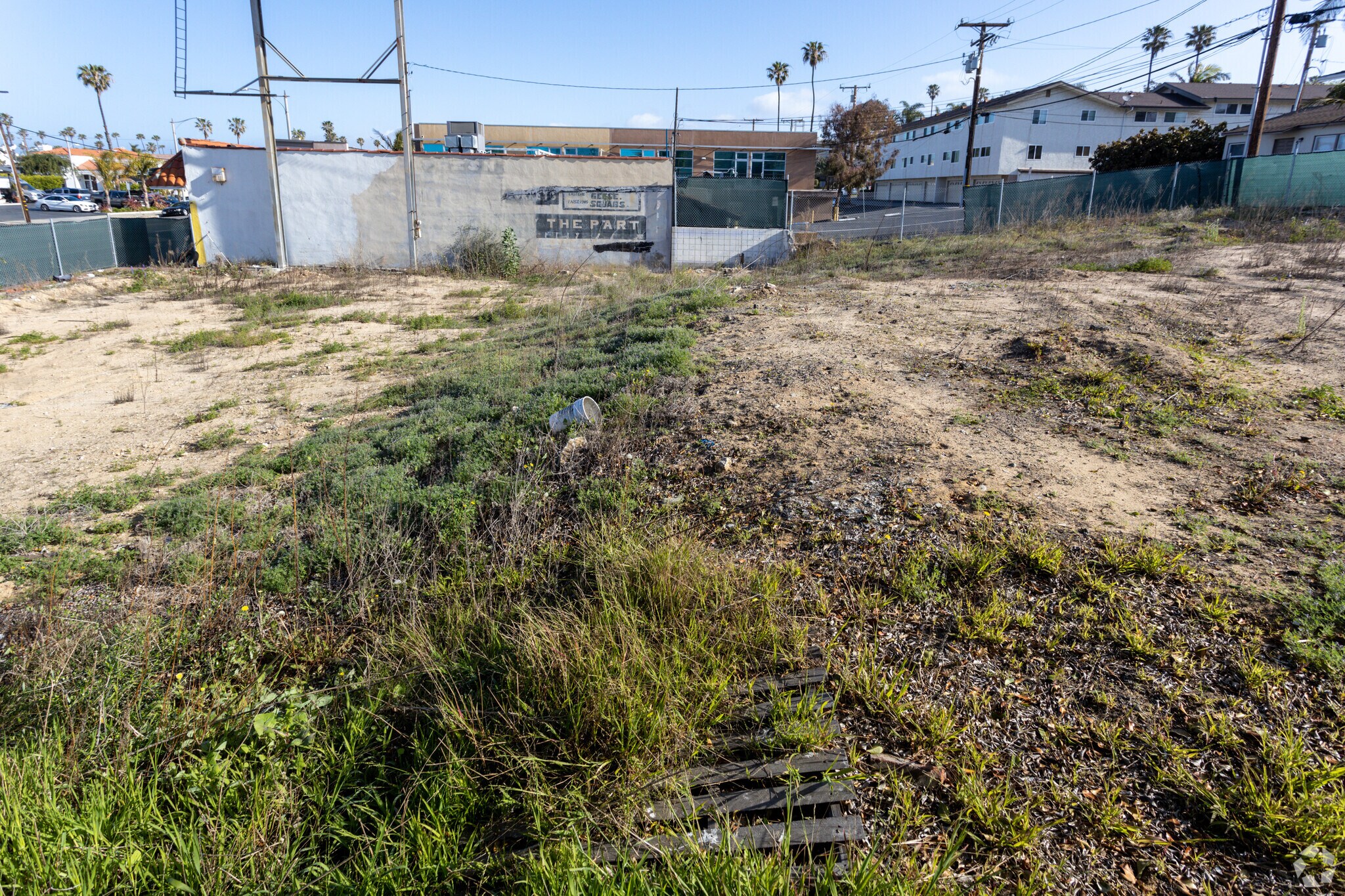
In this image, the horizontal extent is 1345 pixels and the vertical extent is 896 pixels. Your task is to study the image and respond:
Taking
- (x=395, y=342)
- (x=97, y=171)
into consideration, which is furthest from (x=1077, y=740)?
(x=97, y=171)

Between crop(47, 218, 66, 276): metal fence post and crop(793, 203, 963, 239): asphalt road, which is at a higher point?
crop(793, 203, 963, 239): asphalt road

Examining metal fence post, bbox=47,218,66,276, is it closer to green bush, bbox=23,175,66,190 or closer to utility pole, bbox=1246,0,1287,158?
utility pole, bbox=1246,0,1287,158

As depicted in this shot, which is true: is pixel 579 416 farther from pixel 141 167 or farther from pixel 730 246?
pixel 141 167

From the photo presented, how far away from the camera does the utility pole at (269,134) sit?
18734 millimetres

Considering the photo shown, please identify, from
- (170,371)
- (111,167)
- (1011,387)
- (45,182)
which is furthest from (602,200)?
(45,182)

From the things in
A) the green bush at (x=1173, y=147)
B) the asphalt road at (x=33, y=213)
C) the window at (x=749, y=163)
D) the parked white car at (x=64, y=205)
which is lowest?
the asphalt road at (x=33, y=213)

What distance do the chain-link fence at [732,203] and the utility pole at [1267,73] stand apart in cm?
1274

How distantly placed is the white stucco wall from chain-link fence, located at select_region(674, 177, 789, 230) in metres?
0.54

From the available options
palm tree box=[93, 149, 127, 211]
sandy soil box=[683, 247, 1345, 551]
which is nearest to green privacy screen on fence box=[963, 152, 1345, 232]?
sandy soil box=[683, 247, 1345, 551]

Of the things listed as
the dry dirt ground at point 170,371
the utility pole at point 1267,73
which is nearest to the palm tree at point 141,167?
the dry dirt ground at point 170,371

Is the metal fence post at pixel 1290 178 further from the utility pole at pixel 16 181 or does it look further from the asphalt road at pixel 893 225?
the utility pole at pixel 16 181

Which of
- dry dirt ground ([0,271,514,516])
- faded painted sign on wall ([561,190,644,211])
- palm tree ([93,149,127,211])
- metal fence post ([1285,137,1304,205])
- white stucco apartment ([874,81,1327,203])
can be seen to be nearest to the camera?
dry dirt ground ([0,271,514,516])

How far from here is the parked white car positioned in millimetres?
42844

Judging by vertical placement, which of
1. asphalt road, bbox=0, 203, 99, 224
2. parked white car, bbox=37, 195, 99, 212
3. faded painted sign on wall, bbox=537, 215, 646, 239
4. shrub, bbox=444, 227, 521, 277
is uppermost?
parked white car, bbox=37, 195, 99, 212
